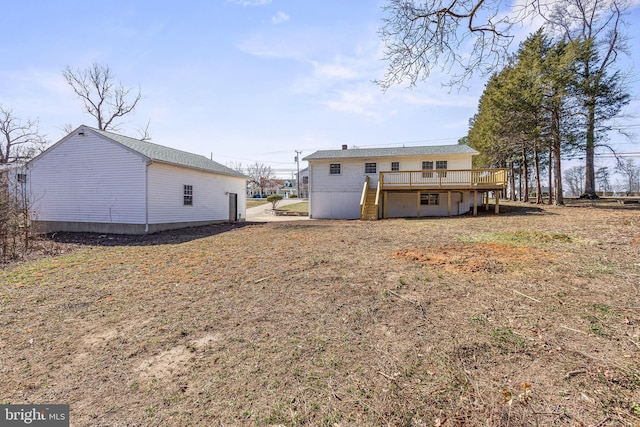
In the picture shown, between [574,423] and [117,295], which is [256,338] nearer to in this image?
[574,423]

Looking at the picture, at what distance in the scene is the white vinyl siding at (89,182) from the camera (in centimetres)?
1234

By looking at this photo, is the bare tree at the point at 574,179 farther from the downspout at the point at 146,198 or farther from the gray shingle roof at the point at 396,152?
the downspout at the point at 146,198

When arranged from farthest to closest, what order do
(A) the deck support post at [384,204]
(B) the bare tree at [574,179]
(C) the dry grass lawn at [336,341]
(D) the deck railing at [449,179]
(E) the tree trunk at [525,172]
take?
(B) the bare tree at [574,179] → (E) the tree trunk at [525,172] → (A) the deck support post at [384,204] → (D) the deck railing at [449,179] → (C) the dry grass lawn at [336,341]

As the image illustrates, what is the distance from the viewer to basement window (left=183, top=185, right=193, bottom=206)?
1461 centimetres

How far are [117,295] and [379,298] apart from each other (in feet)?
14.6

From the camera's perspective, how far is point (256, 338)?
3275 millimetres

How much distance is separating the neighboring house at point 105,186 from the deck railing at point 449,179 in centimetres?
1146

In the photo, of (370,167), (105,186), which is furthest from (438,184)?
(105,186)

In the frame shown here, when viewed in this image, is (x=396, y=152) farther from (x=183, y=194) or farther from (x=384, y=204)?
(x=183, y=194)

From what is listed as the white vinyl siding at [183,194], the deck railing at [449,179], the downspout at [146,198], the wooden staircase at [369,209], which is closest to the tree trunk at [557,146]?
the deck railing at [449,179]

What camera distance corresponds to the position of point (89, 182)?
1297 cm

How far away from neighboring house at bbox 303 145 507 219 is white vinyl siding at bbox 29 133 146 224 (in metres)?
11.0

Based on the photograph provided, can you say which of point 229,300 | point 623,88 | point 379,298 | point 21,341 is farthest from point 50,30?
point 623,88

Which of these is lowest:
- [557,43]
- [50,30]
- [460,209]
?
[460,209]
